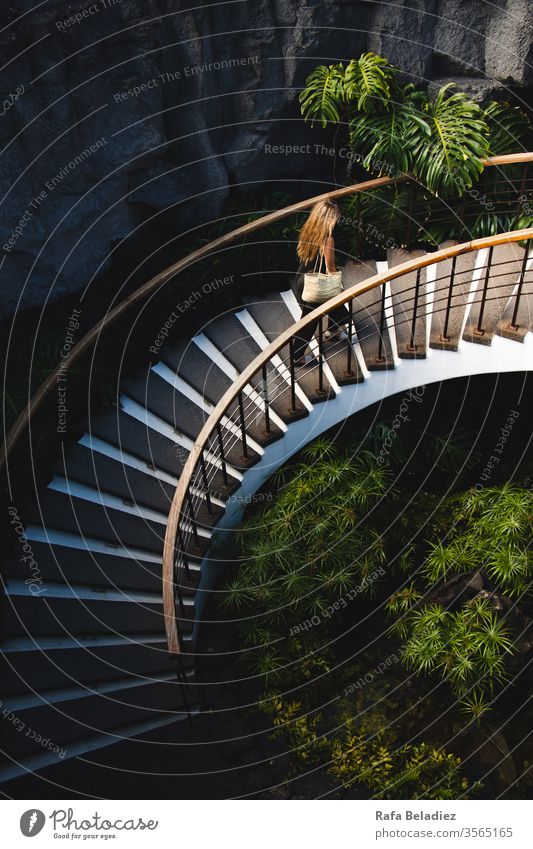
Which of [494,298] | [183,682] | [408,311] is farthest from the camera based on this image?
[408,311]

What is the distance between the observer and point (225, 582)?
675 cm

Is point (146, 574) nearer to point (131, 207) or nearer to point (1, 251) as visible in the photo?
point (1, 251)

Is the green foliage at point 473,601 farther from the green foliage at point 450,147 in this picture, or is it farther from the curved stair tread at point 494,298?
the green foliage at point 450,147

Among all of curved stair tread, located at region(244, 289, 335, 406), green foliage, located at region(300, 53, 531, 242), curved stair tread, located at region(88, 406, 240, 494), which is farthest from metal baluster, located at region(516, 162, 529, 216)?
curved stair tread, located at region(88, 406, 240, 494)

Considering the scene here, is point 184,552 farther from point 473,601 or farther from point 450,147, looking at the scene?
point 450,147

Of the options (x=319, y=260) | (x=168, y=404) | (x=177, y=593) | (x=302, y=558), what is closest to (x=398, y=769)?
(x=302, y=558)

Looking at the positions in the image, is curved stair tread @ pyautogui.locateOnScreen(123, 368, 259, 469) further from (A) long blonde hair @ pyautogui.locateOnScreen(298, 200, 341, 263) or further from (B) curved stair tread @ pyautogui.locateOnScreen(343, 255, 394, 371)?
(A) long blonde hair @ pyautogui.locateOnScreen(298, 200, 341, 263)

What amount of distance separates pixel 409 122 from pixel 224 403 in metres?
3.54

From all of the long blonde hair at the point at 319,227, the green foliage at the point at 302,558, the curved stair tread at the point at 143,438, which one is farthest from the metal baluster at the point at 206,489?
the long blonde hair at the point at 319,227

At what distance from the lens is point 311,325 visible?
738 cm

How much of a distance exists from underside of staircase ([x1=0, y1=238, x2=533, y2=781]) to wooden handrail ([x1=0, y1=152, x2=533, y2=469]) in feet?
2.37

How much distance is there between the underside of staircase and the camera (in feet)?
19.6

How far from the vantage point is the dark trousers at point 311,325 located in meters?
7.21

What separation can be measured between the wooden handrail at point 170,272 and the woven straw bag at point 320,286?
937 millimetres
